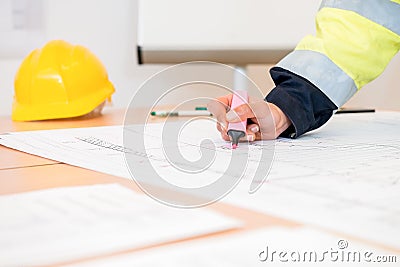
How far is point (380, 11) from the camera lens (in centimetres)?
62

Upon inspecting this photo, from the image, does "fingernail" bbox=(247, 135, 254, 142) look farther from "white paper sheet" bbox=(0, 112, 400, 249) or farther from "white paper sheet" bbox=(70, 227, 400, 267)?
"white paper sheet" bbox=(70, 227, 400, 267)

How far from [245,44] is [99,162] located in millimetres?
827

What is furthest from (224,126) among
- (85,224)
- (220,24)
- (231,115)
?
(220,24)

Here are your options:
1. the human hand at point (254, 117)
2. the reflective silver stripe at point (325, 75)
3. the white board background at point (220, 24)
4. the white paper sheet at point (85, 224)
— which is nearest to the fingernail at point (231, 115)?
the human hand at point (254, 117)

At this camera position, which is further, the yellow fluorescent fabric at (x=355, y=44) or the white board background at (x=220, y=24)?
the white board background at (x=220, y=24)

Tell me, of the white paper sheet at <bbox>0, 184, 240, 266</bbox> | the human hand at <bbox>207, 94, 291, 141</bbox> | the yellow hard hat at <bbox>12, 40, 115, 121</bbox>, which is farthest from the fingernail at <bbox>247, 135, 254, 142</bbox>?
the yellow hard hat at <bbox>12, 40, 115, 121</bbox>

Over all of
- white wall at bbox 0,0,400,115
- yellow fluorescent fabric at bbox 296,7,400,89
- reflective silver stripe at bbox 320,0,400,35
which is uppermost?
reflective silver stripe at bbox 320,0,400,35

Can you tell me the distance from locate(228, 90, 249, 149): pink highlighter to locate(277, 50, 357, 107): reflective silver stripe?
0.26ft

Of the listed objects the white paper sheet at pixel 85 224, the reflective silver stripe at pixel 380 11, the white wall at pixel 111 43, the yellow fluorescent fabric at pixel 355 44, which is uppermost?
the reflective silver stripe at pixel 380 11

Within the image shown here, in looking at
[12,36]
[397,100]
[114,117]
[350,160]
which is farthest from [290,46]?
[350,160]

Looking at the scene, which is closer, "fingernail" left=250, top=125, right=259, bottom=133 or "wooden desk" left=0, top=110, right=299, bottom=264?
"wooden desk" left=0, top=110, right=299, bottom=264

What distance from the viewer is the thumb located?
55cm

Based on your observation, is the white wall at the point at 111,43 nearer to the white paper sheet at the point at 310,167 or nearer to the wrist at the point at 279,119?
the white paper sheet at the point at 310,167

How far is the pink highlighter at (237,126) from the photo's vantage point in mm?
538
